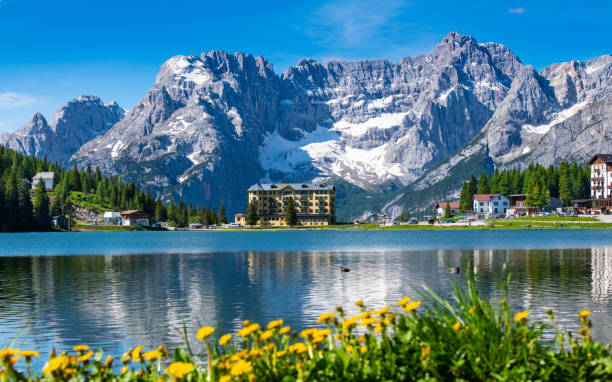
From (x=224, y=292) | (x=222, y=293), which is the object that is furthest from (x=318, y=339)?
(x=224, y=292)

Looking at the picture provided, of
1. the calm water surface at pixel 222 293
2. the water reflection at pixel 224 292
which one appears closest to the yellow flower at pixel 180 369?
the calm water surface at pixel 222 293

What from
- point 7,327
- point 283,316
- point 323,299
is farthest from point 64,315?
point 323,299

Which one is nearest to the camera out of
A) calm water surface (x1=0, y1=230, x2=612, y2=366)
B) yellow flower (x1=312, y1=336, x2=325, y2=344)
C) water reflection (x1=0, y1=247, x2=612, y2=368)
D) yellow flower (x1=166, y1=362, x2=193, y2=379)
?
yellow flower (x1=166, y1=362, x2=193, y2=379)

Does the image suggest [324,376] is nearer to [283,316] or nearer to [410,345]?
[410,345]

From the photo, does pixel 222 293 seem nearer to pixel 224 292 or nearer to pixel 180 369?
pixel 224 292

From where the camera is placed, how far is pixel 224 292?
4331 centimetres

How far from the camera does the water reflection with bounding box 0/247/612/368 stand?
28641 millimetres

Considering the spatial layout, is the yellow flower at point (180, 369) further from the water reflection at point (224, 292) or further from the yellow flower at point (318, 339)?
the water reflection at point (224, 292)

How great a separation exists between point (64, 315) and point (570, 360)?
2907 centimetres

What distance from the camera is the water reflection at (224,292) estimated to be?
28641 millimetres

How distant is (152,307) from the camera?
3588 centimetres

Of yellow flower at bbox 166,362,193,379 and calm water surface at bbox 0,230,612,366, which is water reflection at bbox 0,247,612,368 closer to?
calm water surface at bbox 0,230,612,366

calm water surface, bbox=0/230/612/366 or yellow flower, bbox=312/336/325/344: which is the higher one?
yellow flower, bbox=312/336/325/344

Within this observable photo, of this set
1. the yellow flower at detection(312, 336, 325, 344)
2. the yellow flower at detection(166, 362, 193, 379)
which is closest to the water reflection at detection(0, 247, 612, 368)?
the yellow flower at detection(312, 336, 325, 344)
